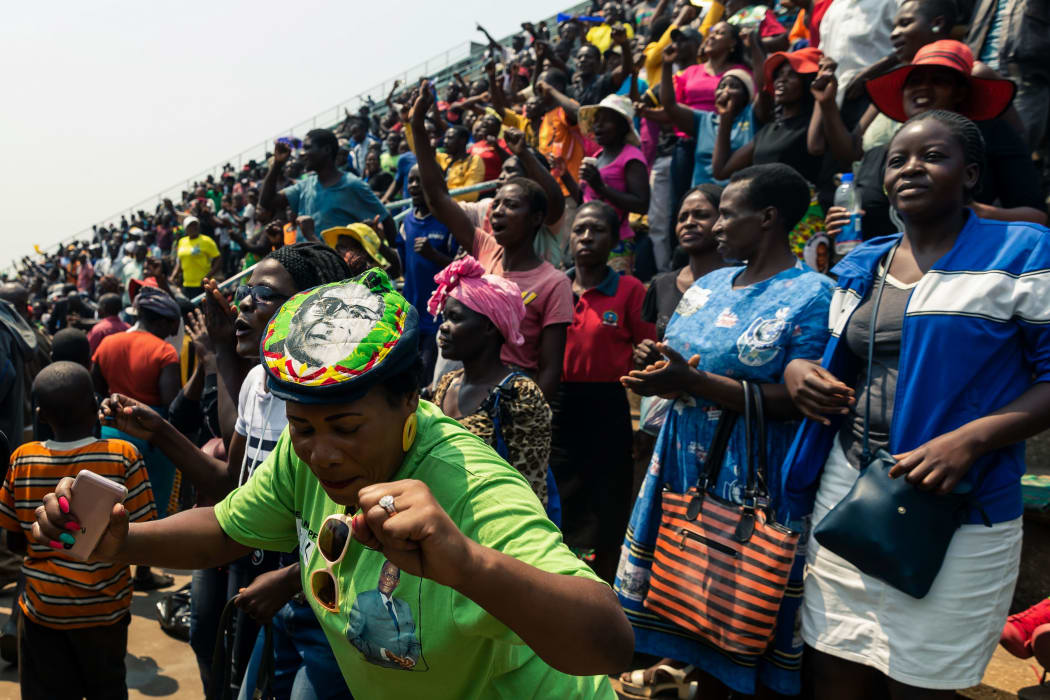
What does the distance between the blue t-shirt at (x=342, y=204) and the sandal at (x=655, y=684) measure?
13.6 feet

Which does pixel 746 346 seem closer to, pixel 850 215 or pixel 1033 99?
pixel 850 215

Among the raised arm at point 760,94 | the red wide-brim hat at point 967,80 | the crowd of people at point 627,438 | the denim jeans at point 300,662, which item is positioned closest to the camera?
the crowd of people at point 627,438

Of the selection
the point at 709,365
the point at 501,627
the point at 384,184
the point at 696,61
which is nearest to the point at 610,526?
the point at 709,365

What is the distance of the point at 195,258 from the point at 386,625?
38.1 ft

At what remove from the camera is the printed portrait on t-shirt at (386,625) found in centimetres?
157

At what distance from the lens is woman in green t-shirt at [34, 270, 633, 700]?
4.18 feet

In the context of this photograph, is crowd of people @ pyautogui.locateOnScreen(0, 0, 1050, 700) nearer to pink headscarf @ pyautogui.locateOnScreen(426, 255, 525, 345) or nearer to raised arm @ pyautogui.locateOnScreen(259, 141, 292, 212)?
pink headscarf @ pyautogui.locateOnScreen(426, 255, 525, 345)

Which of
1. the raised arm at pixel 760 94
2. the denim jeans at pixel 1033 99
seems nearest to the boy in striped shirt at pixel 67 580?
the raised arm at pixel 760 94

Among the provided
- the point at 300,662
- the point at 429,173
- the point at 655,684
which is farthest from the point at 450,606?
the point at 429,173

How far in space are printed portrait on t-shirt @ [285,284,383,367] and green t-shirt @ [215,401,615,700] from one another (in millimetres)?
283

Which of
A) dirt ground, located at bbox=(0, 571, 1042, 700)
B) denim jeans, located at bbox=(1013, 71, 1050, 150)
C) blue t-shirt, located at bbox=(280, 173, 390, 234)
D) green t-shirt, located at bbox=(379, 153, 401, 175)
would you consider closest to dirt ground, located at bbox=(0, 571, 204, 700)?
dirt ground, located at bbox=(0, 571, 1042, 700)

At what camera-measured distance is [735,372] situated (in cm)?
300

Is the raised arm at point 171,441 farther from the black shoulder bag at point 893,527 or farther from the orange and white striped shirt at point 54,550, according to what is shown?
the black shoulder bag at point 893,527

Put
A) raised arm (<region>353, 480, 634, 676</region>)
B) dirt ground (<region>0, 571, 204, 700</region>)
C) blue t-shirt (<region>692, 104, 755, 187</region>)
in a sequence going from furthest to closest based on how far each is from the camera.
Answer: blue t-shirt (<region>692, 104, 755, 187</region>) → dirt ground (<region>0, 571, 204, 700</region>) → raised arm (<region>353, 480, 634, 676</region>)
